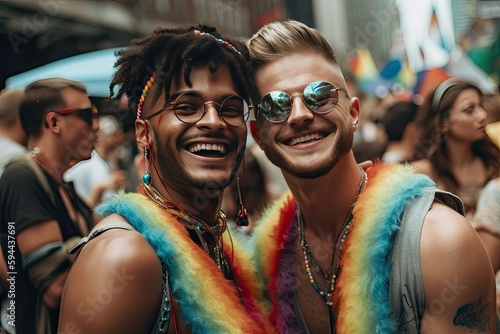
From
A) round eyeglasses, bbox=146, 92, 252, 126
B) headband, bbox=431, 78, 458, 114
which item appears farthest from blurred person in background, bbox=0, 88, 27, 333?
headband, bbox=431, 78, 458, 114

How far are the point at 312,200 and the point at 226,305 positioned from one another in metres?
0.73

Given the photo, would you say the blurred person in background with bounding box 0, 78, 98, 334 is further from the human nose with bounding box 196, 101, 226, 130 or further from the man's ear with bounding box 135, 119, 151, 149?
the human nose with bounding box 196, 101, 226, 130

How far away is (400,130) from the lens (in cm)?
620

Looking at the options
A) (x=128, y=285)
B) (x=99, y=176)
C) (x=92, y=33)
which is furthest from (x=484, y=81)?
(x=92, y=33)

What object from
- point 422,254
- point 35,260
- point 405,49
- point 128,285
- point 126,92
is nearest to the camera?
point 128,285

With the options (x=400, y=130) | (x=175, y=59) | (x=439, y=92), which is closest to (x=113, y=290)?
(x=175, y=59)

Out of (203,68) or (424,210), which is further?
(203,68)

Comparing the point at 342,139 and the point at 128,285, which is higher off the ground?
the point at 342,139

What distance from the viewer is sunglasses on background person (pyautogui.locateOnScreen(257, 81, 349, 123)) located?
279 cm

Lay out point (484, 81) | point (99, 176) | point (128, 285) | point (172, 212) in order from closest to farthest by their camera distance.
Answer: point (128, 285) → point (172, 212) → point (99, 176) → point (484, 81)

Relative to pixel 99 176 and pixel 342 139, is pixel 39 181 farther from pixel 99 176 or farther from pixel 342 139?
pixel 99 176

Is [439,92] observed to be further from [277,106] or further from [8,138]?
[8,138]

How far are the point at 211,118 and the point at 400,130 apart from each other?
391 centimetres

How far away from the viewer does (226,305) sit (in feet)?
7.93
